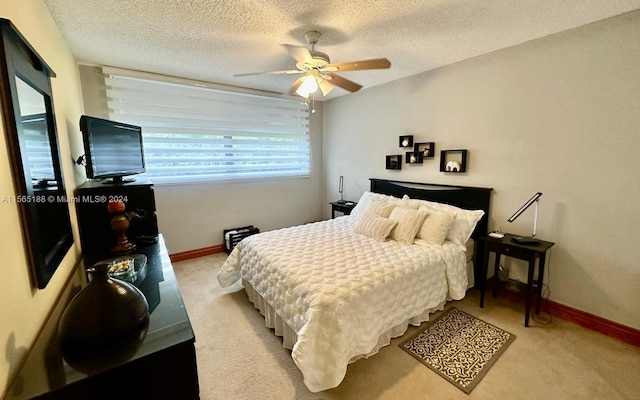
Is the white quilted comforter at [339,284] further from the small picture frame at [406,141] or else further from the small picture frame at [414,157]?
the small picture frame at [406,141]

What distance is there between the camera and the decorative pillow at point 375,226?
2727mm

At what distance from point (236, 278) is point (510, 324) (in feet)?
8.53

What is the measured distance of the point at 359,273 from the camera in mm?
1974

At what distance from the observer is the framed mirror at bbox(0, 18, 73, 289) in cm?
96

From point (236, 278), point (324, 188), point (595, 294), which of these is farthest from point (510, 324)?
point (324, 188)

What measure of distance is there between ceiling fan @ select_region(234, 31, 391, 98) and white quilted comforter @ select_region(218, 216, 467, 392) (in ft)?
4.85

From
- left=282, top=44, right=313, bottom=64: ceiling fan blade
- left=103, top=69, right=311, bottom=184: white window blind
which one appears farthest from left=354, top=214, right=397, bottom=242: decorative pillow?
left=103, top=69, right=311, bottom=184: white window blind

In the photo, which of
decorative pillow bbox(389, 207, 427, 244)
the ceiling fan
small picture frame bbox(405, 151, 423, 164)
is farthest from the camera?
small picture frame bbox(405, 151, 423, 164)

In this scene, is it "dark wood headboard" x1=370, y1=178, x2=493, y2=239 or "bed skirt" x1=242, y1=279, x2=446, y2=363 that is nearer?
"bed skirt" x1=242, y1=279, x2=446, y2=363

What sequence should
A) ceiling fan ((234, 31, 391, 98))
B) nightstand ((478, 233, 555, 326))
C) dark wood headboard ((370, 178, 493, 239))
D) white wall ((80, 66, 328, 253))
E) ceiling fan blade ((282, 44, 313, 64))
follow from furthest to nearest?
white wall ((80, 66, 328, 253))
dark wood headboard ((370, 178, 493, 239))
nightstand ((478, 233, 555, 326))
ceiling fan ((234, 31, 391, 98))
ceiling fan blade ((282, 44, 313, 64))

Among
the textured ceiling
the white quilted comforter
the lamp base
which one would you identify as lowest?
the white quilted comforter

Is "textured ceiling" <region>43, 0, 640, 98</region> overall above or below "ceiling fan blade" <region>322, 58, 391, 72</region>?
above

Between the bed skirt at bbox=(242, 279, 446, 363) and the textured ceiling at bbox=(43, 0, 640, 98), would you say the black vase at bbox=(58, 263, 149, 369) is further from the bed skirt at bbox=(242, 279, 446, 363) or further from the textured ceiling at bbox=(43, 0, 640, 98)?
the textured ceiling at bbox=(43, 0, 640, 98)

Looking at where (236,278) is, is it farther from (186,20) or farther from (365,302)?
(186,20)
